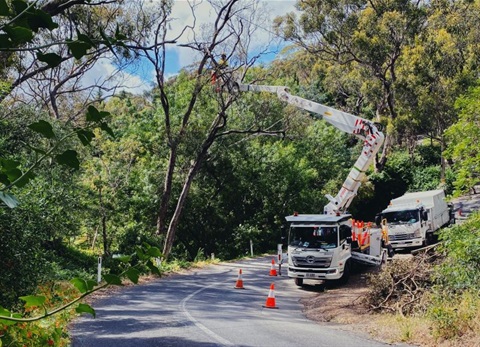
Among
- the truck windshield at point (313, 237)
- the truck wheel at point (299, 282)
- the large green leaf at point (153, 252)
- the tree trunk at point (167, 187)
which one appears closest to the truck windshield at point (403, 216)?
the truck windshield at point (313, 237)

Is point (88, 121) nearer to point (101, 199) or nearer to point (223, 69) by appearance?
point (223, 69)

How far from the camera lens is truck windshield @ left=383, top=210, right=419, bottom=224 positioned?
75.6 feet

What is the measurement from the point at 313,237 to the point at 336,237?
0.87 metres

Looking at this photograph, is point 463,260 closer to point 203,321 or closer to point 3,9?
point 203,321

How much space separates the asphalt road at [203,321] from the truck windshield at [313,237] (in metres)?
1.73

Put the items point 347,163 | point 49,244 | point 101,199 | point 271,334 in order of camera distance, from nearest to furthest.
A: point 271,334, point 49,244, point 101,199, point 347,163

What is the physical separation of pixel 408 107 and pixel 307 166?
1012 cm

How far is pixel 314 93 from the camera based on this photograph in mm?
54875

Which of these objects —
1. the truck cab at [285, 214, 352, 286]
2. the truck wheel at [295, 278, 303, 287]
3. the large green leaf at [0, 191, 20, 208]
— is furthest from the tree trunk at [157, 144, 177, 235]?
the large green leaf at [0, 191, 20, 208]

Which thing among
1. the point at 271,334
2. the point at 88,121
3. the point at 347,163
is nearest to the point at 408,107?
the point at 347,163

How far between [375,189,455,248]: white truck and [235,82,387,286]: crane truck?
6.94ft

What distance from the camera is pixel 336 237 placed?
17797 millimetres

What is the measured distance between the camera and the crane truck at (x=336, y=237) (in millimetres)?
17562

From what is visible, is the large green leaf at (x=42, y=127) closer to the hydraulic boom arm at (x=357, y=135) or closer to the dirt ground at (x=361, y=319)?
the dirt ground at (x=361, y=319)
